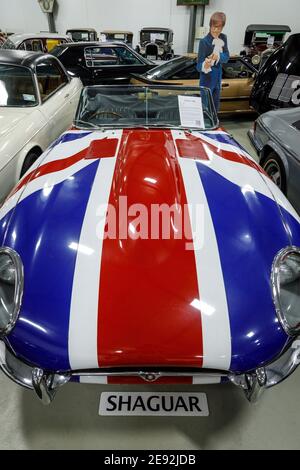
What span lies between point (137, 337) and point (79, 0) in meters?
15.5

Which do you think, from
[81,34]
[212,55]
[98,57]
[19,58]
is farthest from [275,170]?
[81,34]

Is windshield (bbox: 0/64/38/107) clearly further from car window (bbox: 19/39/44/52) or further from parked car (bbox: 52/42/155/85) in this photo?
car window (bbox: 19/39/44/52)

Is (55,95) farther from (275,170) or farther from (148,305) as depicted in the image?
(148,305)

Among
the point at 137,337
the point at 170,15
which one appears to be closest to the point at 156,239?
the point at 137,337

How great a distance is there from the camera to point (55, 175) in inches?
72.6

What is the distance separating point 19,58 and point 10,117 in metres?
0.90

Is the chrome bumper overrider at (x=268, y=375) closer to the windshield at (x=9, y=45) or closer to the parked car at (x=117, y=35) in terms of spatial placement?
the windshield at (x=9, y=45)

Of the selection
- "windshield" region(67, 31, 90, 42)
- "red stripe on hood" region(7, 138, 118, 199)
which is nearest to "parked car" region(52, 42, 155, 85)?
"red stripe on hood" region(7, 138, 118, 199)

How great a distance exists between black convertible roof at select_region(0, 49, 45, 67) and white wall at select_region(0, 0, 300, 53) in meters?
11.3

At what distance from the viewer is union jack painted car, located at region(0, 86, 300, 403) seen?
1.16m

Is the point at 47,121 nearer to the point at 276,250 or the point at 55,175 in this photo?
the point at 55,175

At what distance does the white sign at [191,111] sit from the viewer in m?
2.41

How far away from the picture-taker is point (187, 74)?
519 cm

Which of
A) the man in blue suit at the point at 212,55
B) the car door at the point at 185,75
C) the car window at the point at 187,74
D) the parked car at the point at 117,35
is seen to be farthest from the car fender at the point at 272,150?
the parked car at the point at 117,35
